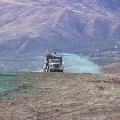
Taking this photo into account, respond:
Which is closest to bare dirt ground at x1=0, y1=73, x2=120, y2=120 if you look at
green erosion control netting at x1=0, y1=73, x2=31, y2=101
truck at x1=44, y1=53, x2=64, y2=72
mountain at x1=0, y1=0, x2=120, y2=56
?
green erosion control netting at x1=0, y1=73, x2=31, y2=101

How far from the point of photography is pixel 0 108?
77.0ft

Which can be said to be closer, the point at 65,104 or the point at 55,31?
the point at 65,104

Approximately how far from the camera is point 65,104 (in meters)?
24.3

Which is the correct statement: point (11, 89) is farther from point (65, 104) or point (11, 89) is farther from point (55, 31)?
point (55, 31)

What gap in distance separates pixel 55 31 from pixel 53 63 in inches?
4718

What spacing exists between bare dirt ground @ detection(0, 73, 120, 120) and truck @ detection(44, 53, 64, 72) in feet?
85.0

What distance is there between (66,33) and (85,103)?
157m

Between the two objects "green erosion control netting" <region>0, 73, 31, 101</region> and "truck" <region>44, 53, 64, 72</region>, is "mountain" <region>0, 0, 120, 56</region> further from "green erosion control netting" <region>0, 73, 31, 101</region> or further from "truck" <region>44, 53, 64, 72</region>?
"green erosion control netting" <region>0, 73, 31, 101</region>

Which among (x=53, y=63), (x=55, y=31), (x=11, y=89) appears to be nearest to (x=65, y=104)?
(x=11, y=89)

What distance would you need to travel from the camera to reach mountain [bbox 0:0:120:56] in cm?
16100

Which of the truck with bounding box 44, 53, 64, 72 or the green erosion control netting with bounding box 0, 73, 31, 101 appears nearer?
the green erosion control netting with bounding box 0, 73, 31, 101

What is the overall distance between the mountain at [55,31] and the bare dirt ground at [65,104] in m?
120

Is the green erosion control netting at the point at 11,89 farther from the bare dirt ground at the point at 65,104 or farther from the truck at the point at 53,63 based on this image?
the truck at the point at 53,63

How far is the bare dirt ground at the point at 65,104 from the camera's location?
20763 millimetres
